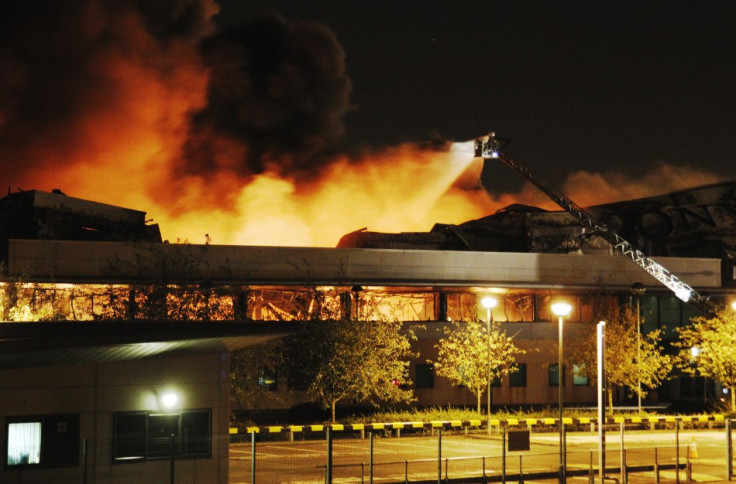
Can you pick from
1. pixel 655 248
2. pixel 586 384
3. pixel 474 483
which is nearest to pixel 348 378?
pixel 474 483

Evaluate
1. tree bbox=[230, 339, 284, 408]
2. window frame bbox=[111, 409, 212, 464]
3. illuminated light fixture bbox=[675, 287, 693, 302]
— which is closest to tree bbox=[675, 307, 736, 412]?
illuminated light fixture bbox=[675, 287, 693, 302]

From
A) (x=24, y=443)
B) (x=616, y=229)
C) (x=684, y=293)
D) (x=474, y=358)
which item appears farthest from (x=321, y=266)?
(x=616, y=229)

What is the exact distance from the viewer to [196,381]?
21438mm

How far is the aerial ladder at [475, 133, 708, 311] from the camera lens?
63312mm

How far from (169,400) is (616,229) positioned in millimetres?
79840

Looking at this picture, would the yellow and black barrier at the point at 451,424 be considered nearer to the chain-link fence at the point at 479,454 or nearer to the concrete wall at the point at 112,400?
the chain-link fence at the point at 479,454

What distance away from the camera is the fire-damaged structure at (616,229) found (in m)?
81.0

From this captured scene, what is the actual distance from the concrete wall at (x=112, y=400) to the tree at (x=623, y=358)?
35317mm

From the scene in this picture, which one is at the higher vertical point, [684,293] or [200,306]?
[684,293]

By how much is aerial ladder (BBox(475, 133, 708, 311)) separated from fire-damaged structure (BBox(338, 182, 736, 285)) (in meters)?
11.3

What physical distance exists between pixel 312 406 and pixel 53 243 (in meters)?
17.1

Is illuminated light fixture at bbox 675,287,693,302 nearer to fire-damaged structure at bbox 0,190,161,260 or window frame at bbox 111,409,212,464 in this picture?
fire-damaged structure at bbox 0,190,161,260

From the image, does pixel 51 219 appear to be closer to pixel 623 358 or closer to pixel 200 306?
pixel 200 306

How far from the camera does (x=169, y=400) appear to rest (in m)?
21.0
